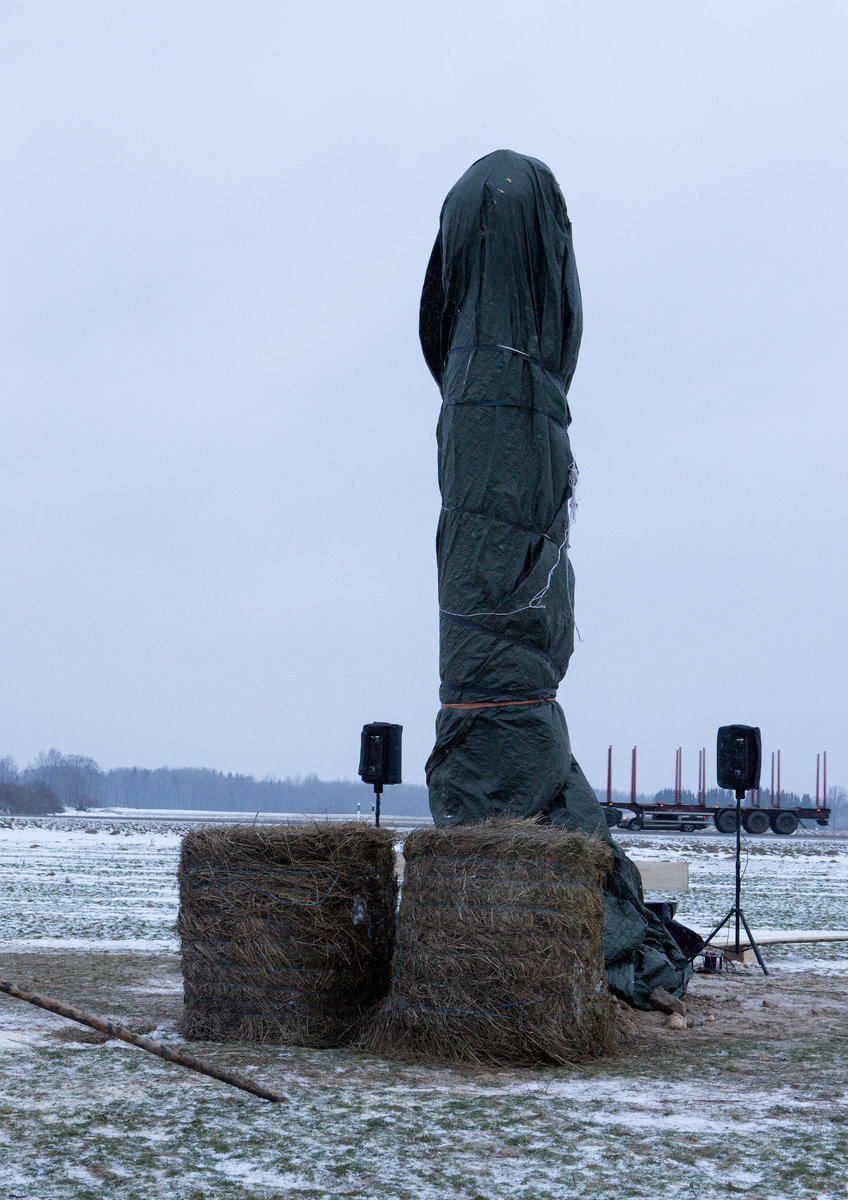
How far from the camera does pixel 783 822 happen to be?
3766 cm

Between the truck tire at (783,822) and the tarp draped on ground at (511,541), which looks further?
the truck tire at (783,822)

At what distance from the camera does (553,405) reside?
21.9 ft

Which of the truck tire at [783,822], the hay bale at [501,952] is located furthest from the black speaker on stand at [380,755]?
the truck tire at [783,822]

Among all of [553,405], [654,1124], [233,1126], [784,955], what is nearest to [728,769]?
[784,955]

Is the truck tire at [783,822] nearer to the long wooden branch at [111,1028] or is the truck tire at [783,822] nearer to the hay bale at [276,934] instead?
the hay bale at [276,934]

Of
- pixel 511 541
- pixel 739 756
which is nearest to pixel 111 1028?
pixel 511 541

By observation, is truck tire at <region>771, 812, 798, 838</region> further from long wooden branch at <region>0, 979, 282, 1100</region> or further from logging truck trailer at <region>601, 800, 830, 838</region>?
long wooden branch at <region>0, 979, 282, 1100</region>

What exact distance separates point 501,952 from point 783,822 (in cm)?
3522

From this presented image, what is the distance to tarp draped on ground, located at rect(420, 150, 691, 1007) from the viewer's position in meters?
6.33

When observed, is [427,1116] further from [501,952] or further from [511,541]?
[511,541]

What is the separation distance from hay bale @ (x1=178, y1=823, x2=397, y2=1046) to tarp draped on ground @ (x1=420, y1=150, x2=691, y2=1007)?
1124 mm

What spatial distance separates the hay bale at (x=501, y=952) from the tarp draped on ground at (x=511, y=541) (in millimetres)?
1188

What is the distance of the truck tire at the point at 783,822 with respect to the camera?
123 ft

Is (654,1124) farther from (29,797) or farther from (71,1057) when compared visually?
(29,797)
